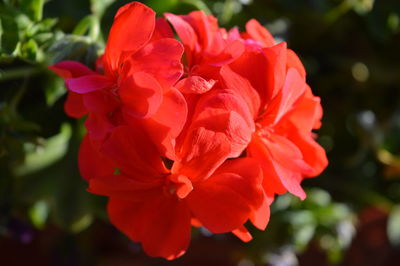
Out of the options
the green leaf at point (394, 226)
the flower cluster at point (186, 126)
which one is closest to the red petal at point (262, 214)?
the flower cluster at point (186, 126)

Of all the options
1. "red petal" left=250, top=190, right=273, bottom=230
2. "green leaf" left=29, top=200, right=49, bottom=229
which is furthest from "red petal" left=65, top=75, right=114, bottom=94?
"green leaf" left=29, top=200, right=49, bottom=229

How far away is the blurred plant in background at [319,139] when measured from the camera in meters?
0.43

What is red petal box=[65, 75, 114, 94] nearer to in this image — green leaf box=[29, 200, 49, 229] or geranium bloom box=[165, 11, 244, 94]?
geranium bloom box=[165, 11, 244, 94]

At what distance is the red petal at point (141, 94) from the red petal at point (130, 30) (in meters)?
0.02

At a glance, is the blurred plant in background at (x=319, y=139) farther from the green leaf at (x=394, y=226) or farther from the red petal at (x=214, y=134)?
the red petal at (x=214, y=134)

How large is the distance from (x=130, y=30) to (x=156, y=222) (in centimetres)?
11

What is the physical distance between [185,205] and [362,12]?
384mm

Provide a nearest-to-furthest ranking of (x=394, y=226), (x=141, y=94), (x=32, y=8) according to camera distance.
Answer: (x=141, y=94)
(x=32, y=8)
(x=394, y=226)

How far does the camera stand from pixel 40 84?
0.45 m

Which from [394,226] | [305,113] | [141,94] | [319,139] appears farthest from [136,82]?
[394,226]

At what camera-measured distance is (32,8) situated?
418mm

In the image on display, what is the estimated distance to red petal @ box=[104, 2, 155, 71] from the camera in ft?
1.04

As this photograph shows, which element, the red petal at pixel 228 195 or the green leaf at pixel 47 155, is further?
the green leaf at pixel 47 155

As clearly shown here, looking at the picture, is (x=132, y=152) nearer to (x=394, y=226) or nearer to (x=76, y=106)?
(x=76, y=106)
